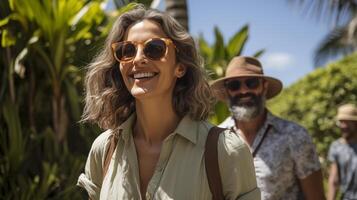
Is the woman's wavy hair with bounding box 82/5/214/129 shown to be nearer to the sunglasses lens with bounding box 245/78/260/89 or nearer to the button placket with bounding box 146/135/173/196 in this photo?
the button placket with bounding box 146/135/173/196

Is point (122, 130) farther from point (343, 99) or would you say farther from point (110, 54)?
point (343, 99)

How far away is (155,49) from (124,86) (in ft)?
1.13

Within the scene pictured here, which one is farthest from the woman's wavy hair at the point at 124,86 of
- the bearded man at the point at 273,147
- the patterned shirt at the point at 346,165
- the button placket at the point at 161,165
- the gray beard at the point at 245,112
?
the patterned shirt at the point at 346,165

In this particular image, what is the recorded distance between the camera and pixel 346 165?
6.14 meters

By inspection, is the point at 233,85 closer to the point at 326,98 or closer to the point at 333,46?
the point at 326,98

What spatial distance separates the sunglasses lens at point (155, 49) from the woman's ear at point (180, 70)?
13cm

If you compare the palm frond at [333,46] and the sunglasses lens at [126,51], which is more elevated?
the sunglasses lens at [126,51]

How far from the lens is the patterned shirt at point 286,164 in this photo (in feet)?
12.1

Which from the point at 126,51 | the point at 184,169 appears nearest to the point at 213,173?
the point at 184,169

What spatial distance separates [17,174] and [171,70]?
12.7 feet

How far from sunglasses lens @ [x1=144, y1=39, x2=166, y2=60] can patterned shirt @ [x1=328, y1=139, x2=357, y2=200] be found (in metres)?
4.10

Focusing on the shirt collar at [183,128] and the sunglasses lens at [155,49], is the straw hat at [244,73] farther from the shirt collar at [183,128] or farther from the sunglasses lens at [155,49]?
the sunglasses lens at [155,49]

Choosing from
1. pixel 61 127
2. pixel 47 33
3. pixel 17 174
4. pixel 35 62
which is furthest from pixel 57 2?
pixel 17 174

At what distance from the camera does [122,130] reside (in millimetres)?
2537
